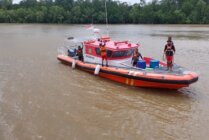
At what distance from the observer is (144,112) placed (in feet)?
36.4

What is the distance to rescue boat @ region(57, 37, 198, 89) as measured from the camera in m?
12.9

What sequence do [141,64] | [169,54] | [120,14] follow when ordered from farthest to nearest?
[120,14]
[141,64]
[169,54]

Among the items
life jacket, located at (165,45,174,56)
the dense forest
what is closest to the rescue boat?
life jacket, located at (165,45,174,56)

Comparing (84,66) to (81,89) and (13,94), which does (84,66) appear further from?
(13,94)

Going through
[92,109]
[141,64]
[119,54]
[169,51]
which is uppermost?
[169,51]

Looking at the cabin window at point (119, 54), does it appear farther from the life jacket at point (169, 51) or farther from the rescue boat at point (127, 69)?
the life jacket at point (169, 51)

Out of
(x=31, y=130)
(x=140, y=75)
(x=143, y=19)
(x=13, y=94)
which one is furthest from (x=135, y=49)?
(x=143, y=19)

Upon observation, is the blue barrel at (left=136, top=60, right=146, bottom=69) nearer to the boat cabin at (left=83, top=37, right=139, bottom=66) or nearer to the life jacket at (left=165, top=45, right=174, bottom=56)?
the boat cabin at (left=83, top=37, right=139, bottom=66)

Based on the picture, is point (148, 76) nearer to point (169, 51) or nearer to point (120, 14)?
point (169, 51)

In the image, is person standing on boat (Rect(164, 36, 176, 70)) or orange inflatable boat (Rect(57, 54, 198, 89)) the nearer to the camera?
orange inflatable boat (Rect(57, 54, 198, 89))

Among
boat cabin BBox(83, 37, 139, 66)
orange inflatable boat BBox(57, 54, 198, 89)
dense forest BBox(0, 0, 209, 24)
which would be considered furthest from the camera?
dense forest BBox(0, 0, 209, 24)

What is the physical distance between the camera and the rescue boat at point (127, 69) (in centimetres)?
1286

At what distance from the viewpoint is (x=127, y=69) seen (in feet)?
47.8

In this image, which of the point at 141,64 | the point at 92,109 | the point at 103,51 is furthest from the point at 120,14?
the point at 92,109
